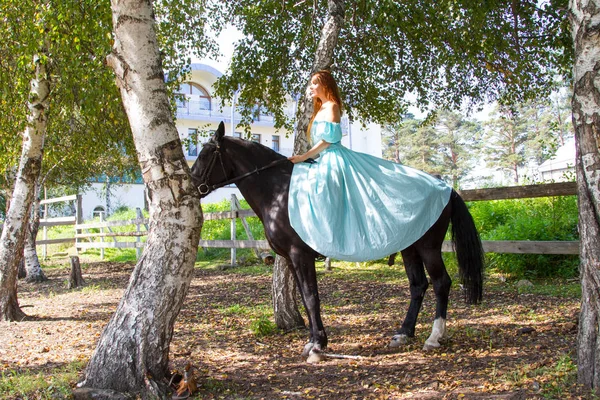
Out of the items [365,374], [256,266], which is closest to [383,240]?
[365,374]

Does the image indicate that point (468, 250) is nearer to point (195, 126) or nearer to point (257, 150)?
point (257, 150)

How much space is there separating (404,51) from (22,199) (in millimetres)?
7034

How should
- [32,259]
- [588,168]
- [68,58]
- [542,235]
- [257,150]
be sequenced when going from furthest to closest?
1. [32,259]
2. [542,235]
3. [68,58]
4. [257,150]
5. [588,168]

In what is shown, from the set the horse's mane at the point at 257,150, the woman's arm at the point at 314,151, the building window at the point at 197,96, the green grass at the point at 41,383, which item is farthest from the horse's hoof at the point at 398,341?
the building window at the point at 197,96

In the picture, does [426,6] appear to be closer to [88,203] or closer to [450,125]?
[88,203]

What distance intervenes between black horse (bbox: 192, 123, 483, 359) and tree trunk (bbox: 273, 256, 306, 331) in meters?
0.74

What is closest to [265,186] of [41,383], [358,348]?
[358,348]

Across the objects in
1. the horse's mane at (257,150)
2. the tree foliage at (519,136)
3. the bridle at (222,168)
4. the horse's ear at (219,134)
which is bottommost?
the bridle at (222,168)

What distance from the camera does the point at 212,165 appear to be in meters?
4.51

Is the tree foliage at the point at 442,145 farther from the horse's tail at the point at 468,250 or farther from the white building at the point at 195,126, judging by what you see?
the horse's tail at the point at 468,250

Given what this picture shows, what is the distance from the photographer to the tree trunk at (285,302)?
204 inches

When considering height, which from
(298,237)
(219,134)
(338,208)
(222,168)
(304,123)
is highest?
(304,123)

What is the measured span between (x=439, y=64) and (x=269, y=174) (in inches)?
231

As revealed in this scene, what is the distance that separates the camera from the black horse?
13.9ft
